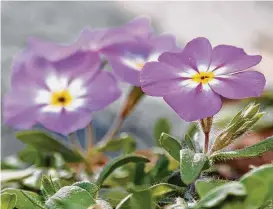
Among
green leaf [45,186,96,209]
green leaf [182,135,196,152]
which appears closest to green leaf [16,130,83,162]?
green leaf [182,135,196,152]

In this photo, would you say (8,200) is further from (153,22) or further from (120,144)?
(153,22)

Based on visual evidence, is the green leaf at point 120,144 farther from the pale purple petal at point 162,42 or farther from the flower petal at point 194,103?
the flower petal at point 194,103

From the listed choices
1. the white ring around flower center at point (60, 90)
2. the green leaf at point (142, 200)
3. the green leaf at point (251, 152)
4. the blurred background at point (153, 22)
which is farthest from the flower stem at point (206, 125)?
the blurred background at point (153, 22)

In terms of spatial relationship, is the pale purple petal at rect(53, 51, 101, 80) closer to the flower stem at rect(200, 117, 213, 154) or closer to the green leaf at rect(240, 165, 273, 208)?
the flower stem at rect(200, 117, 213, 154)

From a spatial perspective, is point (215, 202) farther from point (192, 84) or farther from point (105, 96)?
point (105, 96)

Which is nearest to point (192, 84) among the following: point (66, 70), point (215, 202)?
point (215, 202)

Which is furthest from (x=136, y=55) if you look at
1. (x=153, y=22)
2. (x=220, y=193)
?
(x=153, y=22)
